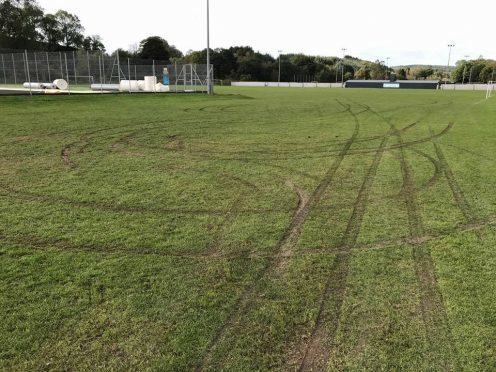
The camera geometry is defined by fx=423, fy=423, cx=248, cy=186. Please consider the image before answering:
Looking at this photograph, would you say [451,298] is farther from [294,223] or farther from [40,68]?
[40,68]

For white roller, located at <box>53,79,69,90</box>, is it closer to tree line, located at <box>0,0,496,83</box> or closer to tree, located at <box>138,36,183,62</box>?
tree line, located at <box>0,0,496,83</box>

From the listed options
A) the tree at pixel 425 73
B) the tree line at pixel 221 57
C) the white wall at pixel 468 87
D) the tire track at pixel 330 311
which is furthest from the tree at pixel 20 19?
the tree at pixel 425 73

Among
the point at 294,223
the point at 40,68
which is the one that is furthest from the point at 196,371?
the point at 40,68

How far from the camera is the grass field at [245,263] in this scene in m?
3.21

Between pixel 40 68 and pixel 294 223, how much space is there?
128 feet

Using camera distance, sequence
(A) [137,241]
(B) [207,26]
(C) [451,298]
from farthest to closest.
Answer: (B) [207,26], (A) [137,241], (C) [451,298]

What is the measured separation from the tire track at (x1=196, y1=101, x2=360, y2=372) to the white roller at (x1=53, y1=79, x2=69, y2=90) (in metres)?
32.7

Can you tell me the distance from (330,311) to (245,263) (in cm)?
116

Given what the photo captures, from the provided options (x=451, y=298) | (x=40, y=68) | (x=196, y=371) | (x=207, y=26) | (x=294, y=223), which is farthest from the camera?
(x=40, y=68)

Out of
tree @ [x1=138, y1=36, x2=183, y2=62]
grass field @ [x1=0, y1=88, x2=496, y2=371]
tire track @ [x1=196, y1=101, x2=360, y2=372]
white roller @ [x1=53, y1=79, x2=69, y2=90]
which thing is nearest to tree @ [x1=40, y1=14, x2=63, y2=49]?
tree @ [x1=138, y1=36, x2=183, y2=62]

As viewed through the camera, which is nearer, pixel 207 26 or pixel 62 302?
pixel 62 302

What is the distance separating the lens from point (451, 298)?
387cm

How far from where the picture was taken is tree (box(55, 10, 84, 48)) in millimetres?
99062

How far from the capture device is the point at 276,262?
4.57 meters
